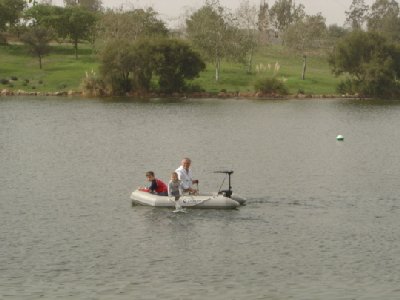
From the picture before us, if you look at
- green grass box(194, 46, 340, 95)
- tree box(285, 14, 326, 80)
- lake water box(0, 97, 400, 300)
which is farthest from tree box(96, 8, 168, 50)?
lake water box(0, 97, 400, 300)

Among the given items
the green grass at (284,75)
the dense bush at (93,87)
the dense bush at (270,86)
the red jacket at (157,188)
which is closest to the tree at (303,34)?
the green grass at (284,75)

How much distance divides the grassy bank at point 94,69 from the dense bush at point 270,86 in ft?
6.52

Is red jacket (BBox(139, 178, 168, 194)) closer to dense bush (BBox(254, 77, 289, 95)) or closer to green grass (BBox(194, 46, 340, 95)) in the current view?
dense bush (BBox(254, 77, 289, 95))

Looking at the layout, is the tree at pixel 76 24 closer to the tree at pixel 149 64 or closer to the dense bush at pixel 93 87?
the dense bush at pixel 93 87

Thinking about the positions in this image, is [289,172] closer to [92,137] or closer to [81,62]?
[92,137]

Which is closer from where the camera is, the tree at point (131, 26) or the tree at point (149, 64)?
the tree at point (149, 64)

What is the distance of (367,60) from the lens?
13975 cm

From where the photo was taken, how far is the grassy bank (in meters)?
141

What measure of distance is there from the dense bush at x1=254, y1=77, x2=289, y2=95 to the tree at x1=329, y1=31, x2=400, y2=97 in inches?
419

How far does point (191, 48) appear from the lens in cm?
13762

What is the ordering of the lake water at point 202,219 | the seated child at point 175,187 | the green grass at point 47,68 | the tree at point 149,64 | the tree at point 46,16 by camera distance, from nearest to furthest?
the lake water at point 202,219, the seated child at point 175,187, the tree at point 149,64, the green grass at point 47,68, the tree at point 46,16

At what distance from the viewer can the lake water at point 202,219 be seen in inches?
1216

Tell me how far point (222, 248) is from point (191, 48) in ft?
340

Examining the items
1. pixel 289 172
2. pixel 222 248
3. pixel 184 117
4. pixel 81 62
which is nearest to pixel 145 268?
pixel 222 248
